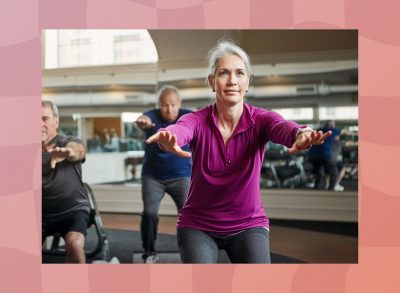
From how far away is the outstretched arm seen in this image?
2100 millimetres

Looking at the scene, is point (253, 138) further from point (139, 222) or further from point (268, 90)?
point (139, 222)

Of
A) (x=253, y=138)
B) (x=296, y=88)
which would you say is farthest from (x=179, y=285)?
(x=296, y=88)

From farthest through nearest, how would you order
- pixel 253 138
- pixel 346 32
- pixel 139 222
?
pixel 139 222 → pixel 346 32 → pixel 253 138
